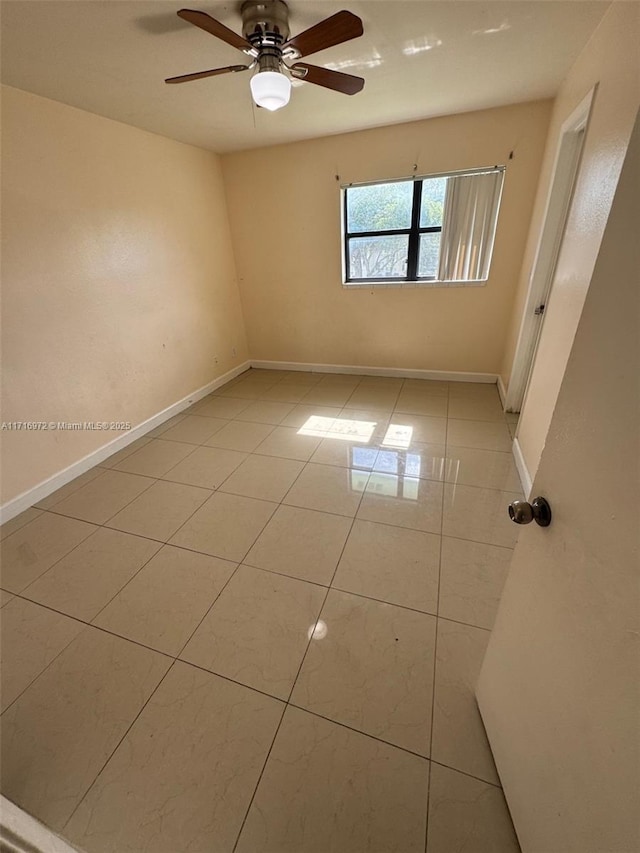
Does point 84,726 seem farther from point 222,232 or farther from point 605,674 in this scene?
point 222,232

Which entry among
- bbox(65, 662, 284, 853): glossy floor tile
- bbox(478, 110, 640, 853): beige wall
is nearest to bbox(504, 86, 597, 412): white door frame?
bbox(478, 110, 640, 853): beige wall

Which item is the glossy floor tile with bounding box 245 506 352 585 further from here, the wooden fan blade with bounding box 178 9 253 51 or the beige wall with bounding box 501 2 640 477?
the wooden fan blade with bounding box 178 9 253 51

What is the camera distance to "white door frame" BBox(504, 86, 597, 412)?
78.4 inches

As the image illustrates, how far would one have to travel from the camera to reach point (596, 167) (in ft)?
5.12

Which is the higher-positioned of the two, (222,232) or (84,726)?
(222,232)

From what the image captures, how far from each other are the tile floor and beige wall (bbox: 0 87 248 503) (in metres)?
0.59

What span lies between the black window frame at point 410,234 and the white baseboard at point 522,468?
1913 millimetres

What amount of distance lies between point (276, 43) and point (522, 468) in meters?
2.62

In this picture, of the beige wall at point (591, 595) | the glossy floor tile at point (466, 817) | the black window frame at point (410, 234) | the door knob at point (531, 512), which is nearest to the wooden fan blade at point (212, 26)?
the beige wall at point (591, 595)

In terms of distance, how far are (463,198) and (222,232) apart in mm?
2461

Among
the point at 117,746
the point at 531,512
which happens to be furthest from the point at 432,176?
the point at 117,746

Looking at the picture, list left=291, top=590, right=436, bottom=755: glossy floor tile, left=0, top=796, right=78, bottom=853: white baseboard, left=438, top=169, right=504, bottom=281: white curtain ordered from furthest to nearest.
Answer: left=438, top=169, right=504, bottom=281: white curtain, left=291, top=590, right=436, bottom=755: glossy floor tile, left=0, top=796, right=78, bottom=853: white baseboard

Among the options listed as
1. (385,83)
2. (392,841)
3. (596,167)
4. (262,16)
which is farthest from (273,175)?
(392,841)

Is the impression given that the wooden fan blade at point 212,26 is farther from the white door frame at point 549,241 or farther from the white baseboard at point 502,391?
the white baseboard at point 502,391
